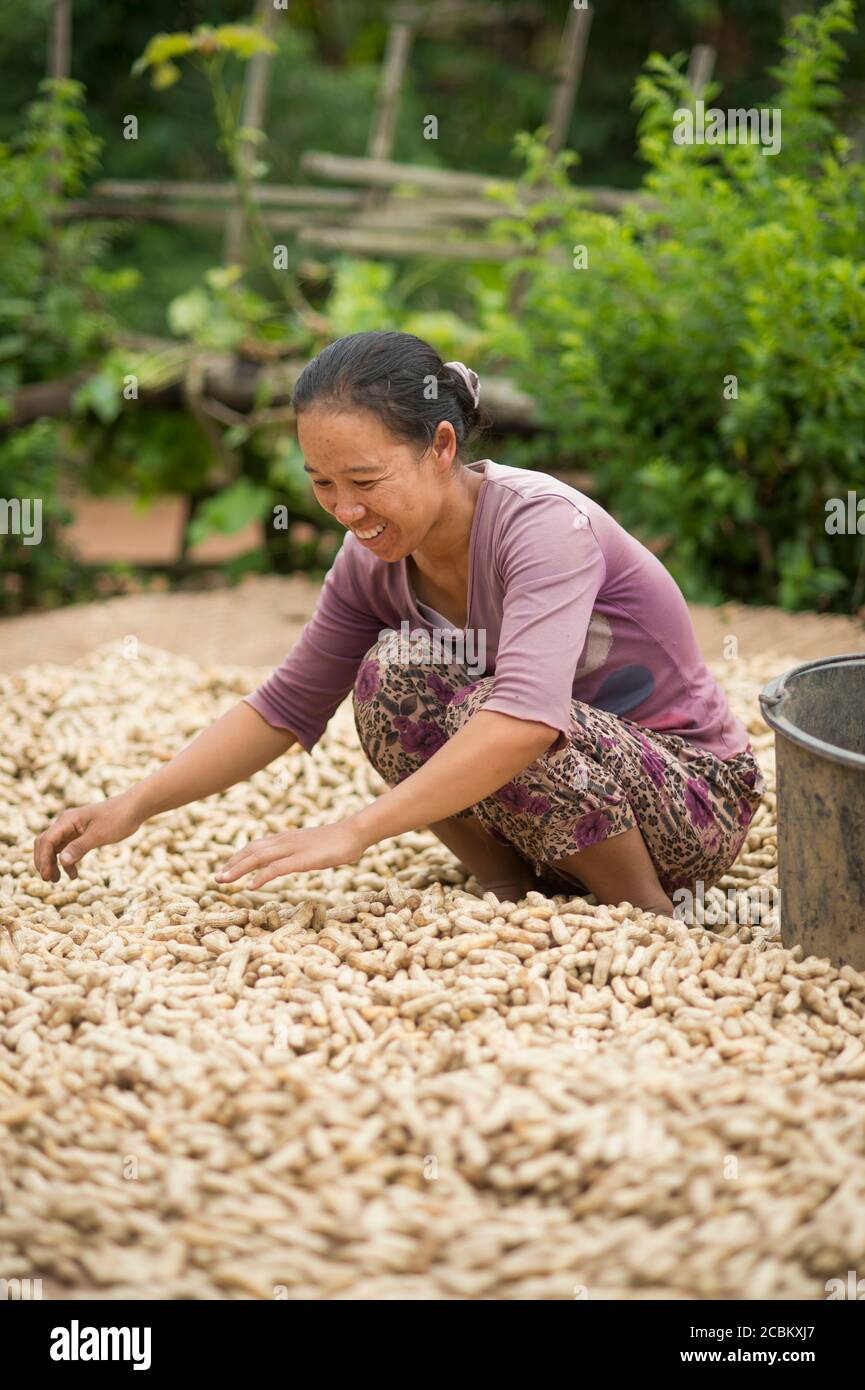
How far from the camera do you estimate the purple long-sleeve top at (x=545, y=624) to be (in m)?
2.08

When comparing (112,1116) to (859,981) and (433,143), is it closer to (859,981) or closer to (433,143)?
(859,981)

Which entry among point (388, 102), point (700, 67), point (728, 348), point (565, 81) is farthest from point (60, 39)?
point (728, 348)

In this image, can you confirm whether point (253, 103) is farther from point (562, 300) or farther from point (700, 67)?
point (562, 300)

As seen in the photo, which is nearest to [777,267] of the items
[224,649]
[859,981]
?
[224,649]

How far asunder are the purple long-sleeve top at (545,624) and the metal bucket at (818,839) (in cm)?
21

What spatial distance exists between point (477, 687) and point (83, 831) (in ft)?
2.47

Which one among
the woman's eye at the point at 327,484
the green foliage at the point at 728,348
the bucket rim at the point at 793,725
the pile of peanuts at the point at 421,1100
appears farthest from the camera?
the green foliage at the point at 728,348

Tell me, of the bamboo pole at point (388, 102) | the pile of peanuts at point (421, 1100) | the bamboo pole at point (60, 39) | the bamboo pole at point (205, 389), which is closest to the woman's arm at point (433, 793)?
the pile of peanuts at point (421, 1100)

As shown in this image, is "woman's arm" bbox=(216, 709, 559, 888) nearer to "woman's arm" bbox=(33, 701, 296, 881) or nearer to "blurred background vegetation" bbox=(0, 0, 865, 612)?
"woman's arm" bbox=(33, 701, 296, 881)

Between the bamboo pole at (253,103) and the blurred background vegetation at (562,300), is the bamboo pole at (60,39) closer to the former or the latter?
the blurred background vegetation at (562,300)

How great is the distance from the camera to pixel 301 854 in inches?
81.0

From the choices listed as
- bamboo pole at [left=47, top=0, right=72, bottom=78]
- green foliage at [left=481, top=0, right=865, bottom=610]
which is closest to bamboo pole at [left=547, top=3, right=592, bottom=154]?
green foliage at [left=481, top=0, right=865, bottom=610]

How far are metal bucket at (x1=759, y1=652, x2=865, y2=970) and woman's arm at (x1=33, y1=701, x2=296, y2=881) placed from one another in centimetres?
91
